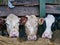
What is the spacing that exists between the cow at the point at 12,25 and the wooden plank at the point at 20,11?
0.25m

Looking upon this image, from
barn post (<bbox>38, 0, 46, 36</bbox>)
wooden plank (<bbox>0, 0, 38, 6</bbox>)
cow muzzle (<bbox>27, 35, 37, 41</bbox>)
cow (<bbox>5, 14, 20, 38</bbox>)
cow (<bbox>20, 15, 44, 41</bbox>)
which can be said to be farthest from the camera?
wooden plank (<bbox>0, 0, 38, 6</bbox>)

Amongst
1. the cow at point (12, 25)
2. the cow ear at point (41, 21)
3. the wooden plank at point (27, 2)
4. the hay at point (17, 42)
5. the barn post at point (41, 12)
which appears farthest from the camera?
the wooden plank at point (27, 2)

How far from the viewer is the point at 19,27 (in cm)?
780

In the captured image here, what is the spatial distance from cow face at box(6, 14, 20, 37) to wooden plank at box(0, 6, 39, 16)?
0.28 m

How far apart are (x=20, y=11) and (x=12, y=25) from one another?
0.76 m

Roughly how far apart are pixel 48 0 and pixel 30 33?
1297mm

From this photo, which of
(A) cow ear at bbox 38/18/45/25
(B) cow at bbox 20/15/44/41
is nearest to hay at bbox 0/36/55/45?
(B) cow at bbox 20/15/44/41

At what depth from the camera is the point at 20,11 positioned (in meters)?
8.05

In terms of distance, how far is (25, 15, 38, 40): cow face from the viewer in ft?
23.2

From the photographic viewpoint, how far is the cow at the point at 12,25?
7145 millimetres

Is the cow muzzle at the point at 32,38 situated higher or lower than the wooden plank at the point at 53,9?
lower

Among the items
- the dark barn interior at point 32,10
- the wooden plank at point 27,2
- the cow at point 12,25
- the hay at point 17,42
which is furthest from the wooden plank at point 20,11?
the hay at point 17,42

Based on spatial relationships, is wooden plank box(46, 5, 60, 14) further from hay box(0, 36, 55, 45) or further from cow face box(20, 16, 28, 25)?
hay box(0, 36, 55, 45)

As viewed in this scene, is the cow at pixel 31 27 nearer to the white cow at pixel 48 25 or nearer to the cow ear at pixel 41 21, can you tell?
the cow ear at pixel 41 21
